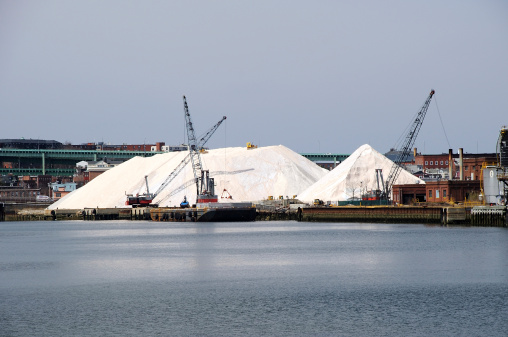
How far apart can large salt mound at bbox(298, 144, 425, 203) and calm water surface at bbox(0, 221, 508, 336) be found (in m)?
74.8

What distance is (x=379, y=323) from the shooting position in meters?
43.5

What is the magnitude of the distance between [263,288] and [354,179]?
118 metres

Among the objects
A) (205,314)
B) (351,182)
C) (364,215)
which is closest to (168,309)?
(205,314)

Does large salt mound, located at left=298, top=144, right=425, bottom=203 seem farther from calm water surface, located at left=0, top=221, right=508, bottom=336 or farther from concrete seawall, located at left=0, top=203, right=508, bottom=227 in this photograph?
calm water surface, located at left=0, top=221, right=508, bottom=336

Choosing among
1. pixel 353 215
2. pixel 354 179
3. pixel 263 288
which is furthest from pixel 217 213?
pixel 263 288

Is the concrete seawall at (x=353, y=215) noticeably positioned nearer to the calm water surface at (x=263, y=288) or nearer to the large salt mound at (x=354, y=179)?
the large salt mound at (x=354, y=179)

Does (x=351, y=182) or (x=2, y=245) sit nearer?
(x=2, y=245)

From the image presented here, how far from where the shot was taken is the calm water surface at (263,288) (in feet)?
142

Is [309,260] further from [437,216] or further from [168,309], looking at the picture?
[437,216]

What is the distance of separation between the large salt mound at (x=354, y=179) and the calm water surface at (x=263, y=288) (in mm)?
74784

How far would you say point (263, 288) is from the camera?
55062mm

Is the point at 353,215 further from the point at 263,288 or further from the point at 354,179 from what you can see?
the point at 263,288

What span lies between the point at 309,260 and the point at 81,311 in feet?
92.6

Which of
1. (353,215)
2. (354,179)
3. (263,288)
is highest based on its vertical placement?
(354,179)
